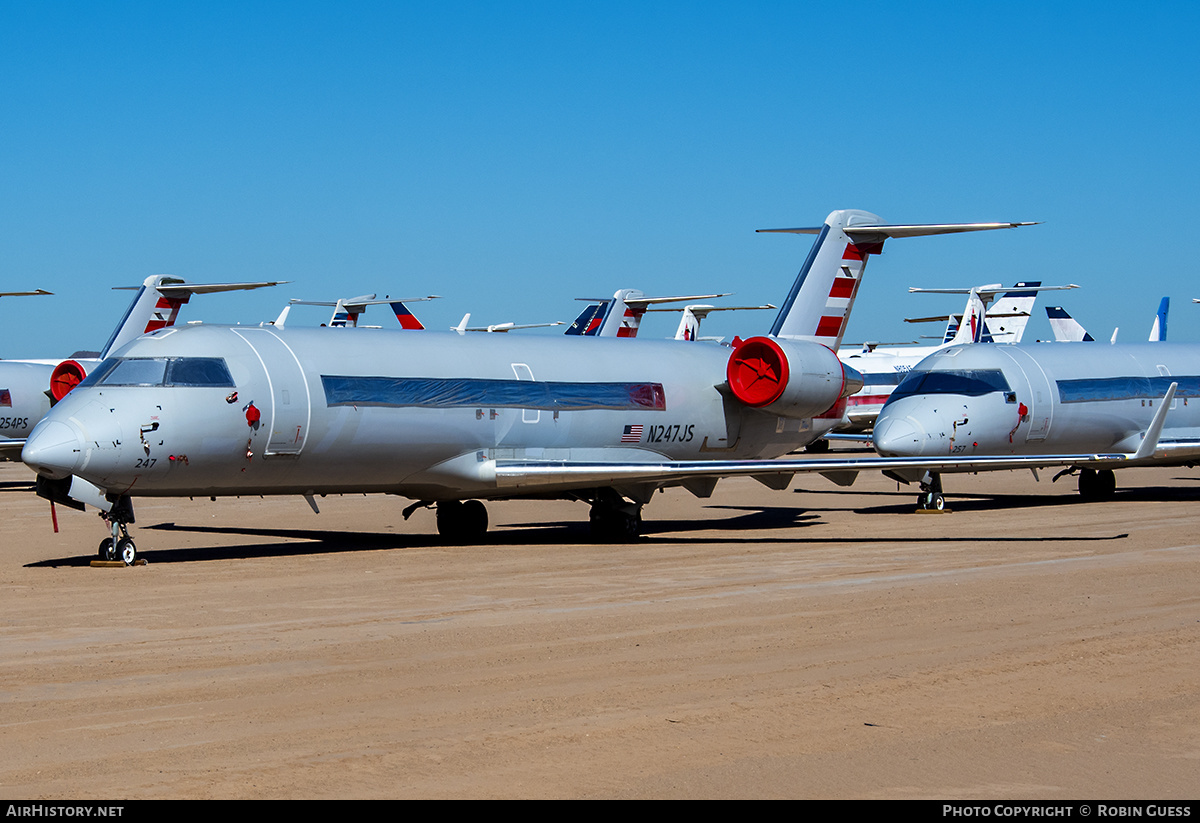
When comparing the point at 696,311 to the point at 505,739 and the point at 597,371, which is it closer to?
the point at 597,371

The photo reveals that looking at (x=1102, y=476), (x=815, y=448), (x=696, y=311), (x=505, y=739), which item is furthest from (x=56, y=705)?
(x=696, y=311)

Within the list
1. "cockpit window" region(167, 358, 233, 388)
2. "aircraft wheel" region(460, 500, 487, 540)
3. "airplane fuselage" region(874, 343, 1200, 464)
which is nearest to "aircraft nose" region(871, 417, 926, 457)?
"airplane fuselage" region(874, 343, 1200, 464)

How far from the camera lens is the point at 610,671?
10227 millimetres

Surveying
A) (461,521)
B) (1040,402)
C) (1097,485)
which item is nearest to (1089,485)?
(1097,485)

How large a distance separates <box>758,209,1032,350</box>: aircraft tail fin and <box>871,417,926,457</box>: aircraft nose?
→ 222 cm

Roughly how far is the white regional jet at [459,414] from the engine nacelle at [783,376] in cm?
3

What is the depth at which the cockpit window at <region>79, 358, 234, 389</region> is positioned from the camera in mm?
17578

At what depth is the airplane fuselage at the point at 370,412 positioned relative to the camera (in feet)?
56.5

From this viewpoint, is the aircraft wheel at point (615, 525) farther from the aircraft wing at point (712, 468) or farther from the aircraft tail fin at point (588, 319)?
the aircraft tail fin at point (588, 319)

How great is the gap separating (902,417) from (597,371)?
7.72m

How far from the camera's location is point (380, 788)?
22.9ft

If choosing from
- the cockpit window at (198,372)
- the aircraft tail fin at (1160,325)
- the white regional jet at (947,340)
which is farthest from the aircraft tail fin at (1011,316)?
the cockpit window at (198,372)

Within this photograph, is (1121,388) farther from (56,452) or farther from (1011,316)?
(1011,316)

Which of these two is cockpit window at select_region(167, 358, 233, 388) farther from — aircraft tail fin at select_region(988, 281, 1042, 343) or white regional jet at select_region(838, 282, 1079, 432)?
aircraft tail fin at select_region(988, 281, 1042, 343)
